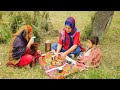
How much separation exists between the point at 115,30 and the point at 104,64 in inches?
148

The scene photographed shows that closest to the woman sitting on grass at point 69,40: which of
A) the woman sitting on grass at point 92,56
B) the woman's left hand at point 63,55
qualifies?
the woman's left hand at point 63,55

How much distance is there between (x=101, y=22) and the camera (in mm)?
8766

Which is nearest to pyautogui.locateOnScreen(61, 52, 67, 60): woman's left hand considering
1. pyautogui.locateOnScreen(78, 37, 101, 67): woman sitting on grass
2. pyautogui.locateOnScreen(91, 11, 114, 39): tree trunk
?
pyautogui.locateOnScreen(78, 37, 101, 67): woman sitting on grass

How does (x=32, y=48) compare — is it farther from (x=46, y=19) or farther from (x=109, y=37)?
(x=109, y=37)

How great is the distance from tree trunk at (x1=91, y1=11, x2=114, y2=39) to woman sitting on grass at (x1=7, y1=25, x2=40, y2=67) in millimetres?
2515

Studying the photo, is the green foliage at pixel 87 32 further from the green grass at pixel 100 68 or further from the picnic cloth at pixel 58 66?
the picnic cloth at pixel 58 66

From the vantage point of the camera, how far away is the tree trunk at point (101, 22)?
8.73 meters

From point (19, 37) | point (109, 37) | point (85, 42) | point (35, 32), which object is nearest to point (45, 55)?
point (19, 37)

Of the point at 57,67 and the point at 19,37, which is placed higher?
the point at 19,37

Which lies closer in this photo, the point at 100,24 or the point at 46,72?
the point at 46,72

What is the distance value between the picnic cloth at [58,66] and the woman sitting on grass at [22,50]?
0.29m

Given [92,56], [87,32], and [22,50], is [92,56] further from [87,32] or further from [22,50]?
[87,32]

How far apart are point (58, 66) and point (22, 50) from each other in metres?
0.90

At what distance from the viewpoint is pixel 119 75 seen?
261 inches
